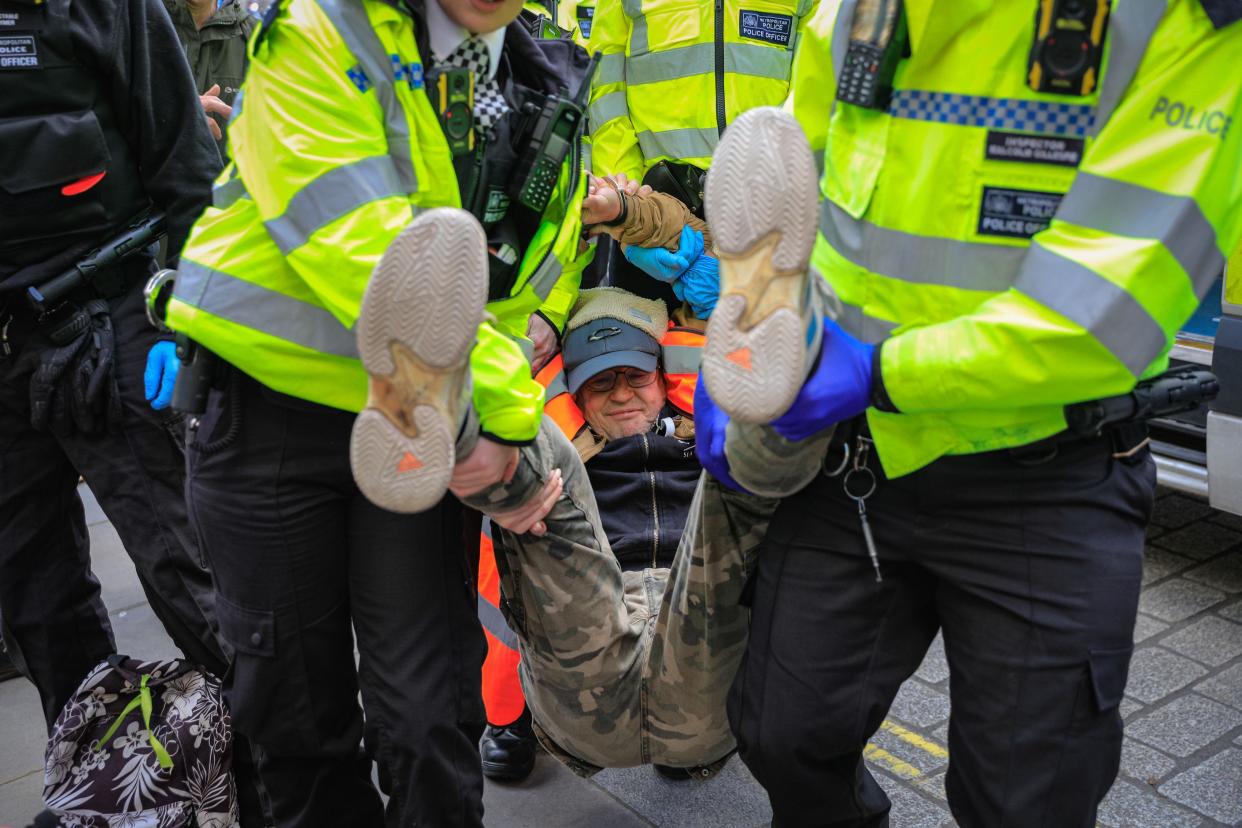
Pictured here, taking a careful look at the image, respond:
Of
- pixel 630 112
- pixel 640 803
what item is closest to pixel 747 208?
pixel 640 803

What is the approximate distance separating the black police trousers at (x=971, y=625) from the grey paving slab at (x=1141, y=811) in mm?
959

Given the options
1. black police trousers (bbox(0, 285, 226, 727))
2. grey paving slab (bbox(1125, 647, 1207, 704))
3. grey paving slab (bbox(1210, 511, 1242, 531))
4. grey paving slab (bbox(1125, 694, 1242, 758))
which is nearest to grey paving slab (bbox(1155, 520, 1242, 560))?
grey paving slab (bbox(1210, 511, 1242, 531))

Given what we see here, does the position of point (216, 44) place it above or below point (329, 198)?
below

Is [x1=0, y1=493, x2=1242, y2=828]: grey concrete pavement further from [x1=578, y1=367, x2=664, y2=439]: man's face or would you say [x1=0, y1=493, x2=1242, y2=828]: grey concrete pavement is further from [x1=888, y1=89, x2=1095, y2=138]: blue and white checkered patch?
[x1=888, y1=89, x2=1095, y2=138]: blue and white checkered patch

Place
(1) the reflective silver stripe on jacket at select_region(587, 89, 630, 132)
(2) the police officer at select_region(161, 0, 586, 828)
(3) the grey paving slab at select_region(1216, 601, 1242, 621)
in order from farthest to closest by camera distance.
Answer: (3) the grey paving slab at select_region(1216, 601, 1242, 621) → (1) the reflective silver stripe on jacket at select_region(587, 89, 630, 132) → (2) the police officer at select_region(161, 0, 586, 828)

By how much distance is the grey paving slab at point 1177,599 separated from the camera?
145 inches

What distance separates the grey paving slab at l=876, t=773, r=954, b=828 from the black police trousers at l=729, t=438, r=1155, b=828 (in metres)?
0.72

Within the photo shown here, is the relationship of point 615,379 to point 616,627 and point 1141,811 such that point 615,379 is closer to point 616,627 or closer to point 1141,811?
point 616,627

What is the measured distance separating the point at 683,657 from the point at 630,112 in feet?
6.19

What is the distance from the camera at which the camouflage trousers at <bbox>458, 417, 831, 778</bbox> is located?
2.14 metres

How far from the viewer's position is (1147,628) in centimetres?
360

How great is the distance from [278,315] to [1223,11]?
4.73 feet

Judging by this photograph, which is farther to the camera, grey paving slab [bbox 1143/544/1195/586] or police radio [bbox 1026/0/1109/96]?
grey paving slab [bbox 1143/544/1195/586]

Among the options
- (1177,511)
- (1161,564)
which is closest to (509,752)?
(1161,564)
